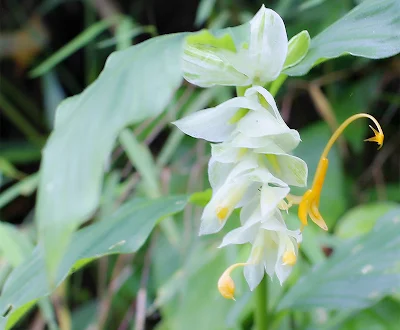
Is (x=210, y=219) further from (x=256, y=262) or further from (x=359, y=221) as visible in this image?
(x=359, y=221)

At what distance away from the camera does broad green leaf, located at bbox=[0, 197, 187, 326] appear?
1.29 ft

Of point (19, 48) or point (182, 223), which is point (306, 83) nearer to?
point (182, 223)

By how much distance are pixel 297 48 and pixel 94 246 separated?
213 millimetres

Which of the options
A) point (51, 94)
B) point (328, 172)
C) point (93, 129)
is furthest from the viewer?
point (51, 94)

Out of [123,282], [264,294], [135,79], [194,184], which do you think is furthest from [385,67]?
[135,79]

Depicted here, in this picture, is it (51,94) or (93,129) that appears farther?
(51,94)

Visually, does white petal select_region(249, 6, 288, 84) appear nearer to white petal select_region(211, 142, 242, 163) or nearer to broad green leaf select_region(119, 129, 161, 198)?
white petal select_region(211, 142, 242, 163)

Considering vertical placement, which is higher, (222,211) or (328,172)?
(222,211)

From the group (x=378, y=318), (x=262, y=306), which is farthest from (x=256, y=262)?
(x=378, y=318)

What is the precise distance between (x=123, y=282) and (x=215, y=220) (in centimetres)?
67

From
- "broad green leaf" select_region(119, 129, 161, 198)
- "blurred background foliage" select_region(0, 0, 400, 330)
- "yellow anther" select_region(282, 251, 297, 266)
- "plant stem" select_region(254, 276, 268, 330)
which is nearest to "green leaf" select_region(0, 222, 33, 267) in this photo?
"blurred background foliage" select_region(0, 0, 400, 330)

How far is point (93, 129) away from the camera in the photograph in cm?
24

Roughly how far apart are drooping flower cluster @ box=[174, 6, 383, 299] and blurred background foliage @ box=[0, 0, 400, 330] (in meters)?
0.16

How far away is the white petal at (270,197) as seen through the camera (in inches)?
12.7
